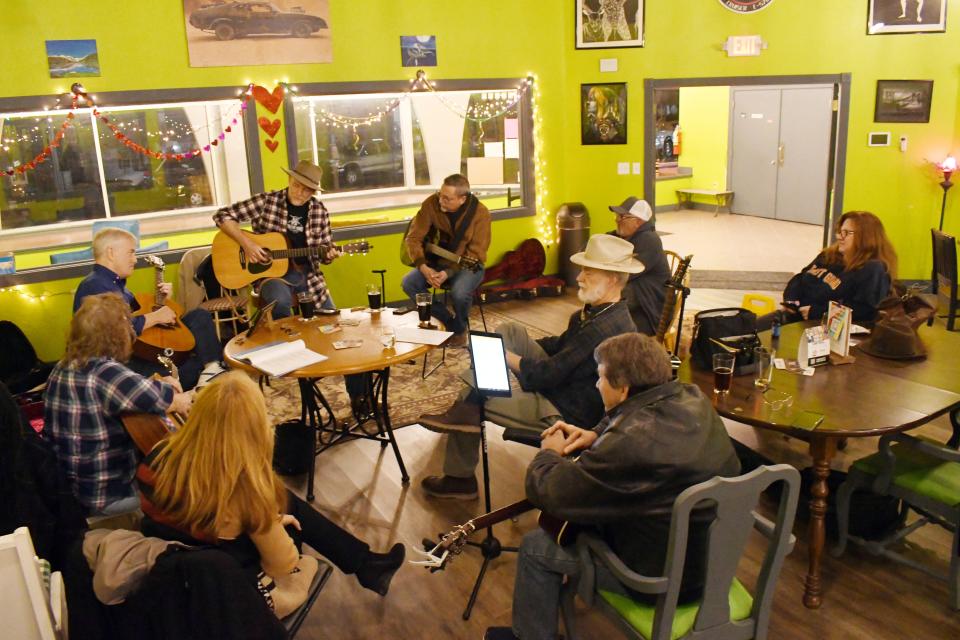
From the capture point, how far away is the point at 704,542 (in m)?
2.25

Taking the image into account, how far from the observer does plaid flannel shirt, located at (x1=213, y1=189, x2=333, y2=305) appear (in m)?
5.68

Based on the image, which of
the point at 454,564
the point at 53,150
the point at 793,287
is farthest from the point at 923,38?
the point at 53,150

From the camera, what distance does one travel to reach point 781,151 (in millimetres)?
11805

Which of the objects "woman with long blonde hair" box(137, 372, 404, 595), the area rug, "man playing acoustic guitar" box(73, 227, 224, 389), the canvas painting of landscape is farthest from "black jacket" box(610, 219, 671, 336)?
the canvas painting of landscape

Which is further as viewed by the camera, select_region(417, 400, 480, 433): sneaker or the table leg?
select_region(417, 400, 480, 433): sneaker

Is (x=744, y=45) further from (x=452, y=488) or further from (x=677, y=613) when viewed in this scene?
(x=677, y=613)

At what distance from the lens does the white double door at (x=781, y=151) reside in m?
11.2

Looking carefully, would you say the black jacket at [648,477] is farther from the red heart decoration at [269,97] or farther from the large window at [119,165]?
the large window at [119,165]

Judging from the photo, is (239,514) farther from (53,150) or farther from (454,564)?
(53,150)

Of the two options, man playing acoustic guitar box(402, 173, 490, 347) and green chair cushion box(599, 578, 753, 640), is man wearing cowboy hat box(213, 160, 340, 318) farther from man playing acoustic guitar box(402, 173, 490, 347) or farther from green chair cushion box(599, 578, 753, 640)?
green chair cushion box(599, 578, 753, 640)

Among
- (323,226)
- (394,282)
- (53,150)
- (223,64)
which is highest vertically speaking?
(223,64)

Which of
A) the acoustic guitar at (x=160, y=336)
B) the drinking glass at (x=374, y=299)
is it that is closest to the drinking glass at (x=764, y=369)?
the drinking glass at (x=374, y=299)

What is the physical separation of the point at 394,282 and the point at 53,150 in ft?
10.0

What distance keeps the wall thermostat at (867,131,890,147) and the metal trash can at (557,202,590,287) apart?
2.90 meters
